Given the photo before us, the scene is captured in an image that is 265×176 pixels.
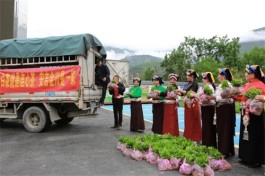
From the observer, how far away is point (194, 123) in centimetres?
661

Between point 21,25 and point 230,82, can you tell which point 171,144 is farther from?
point 21,25

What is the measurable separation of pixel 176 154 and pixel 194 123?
1695mm

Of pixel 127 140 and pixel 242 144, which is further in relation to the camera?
pixel 127 140

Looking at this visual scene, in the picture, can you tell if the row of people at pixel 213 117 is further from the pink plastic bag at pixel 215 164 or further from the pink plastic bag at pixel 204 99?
the pink plastic bag at pixel 215 164

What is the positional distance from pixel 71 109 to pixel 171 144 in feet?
14.4

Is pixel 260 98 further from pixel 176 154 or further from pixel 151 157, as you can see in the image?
pixel 151 157

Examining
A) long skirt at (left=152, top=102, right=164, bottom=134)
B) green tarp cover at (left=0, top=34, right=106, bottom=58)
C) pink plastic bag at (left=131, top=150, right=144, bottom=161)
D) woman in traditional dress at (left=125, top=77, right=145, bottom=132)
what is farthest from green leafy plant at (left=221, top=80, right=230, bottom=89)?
green tarp cover at (left=0, top=34, right=106, bottom=58)

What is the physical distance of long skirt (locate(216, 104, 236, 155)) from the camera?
5723 millimetres

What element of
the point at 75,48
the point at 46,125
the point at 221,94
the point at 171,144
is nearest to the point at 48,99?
the point at 46,125

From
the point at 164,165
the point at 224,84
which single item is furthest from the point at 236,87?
the point at 164,165

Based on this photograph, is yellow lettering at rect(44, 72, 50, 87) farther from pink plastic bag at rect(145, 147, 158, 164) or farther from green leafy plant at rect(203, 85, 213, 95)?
green leafy plant at rect(203, 85, 213, 95)

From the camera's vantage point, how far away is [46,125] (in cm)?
867

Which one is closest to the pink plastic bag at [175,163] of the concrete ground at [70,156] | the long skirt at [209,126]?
the concrete ground at [70,156]

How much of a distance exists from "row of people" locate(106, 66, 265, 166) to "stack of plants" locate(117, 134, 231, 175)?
498 mm
